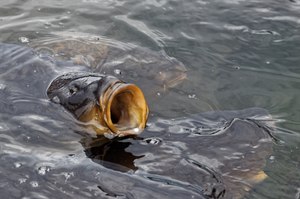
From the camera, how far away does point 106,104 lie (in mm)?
3760

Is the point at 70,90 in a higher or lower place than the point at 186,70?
higher

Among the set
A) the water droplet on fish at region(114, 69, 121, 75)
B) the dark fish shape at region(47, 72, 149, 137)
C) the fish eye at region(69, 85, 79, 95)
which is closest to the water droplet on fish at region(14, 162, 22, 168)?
the dark fish shape at region(47, 72, 149, 137)

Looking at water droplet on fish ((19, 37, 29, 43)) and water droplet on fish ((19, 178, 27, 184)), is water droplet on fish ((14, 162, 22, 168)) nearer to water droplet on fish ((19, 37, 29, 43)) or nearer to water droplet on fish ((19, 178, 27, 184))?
water droplet on fish ((19, 178, 27, 184))

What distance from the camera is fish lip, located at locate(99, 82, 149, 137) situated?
3.76 m

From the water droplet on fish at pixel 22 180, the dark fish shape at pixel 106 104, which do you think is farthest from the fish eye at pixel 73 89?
the water droplet on fish at pixel 22 180

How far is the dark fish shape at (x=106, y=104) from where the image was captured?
12.4ft

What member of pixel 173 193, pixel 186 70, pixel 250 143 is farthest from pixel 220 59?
pixel 173 193

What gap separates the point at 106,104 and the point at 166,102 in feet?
3.98

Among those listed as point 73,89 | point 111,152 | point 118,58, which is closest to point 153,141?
point 111,152

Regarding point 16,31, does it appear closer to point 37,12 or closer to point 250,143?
point 37,12

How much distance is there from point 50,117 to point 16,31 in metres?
2.12

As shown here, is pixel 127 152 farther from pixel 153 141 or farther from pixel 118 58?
pixel 118 58

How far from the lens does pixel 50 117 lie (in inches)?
166

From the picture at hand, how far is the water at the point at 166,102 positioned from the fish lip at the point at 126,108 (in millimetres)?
109
